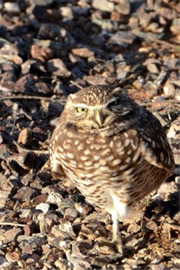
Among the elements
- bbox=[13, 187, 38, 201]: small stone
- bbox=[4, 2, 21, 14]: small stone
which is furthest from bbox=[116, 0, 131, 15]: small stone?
bbox=[13, 187, 38, 201]: small stone

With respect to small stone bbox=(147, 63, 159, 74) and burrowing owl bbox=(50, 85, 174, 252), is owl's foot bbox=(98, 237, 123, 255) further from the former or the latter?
small stone bbox=(147, 63, 159, 74)

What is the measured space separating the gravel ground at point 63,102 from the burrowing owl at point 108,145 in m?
0.49

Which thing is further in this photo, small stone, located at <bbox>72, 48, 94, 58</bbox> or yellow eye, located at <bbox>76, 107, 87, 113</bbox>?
small stone, located at <bbox>72, 48, 94, 58</bbox>

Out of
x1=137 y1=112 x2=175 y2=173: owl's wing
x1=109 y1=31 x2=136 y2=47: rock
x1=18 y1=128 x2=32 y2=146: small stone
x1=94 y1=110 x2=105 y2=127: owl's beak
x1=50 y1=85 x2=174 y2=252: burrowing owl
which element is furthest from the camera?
x1=109 y1=31 x2=136 y2=47: rock

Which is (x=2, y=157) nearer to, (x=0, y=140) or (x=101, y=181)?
(x=0, y=140)

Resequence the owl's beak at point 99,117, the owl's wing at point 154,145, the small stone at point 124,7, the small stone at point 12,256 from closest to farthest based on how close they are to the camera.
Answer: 1. the owl's beak at point 99,117
2. the owl's wing at point 154,145
3. the small stone at point 12,256
4. the small stone at point 124,7

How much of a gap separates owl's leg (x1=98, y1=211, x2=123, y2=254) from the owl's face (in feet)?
3.13

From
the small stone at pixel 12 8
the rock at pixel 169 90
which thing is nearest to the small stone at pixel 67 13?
the small stone at pixel 12 8

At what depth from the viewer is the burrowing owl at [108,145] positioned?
5.71m

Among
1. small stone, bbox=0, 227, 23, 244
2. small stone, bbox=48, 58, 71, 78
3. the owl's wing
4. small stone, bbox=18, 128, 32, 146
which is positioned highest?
the owl's wing

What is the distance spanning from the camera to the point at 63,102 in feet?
27.0

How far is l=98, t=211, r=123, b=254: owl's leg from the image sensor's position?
6336 mm

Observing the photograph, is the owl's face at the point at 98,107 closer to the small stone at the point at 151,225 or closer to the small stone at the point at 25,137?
the small stone at the point at 151,225

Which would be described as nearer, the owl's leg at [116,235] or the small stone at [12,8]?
the owl's leg at [116,235]
